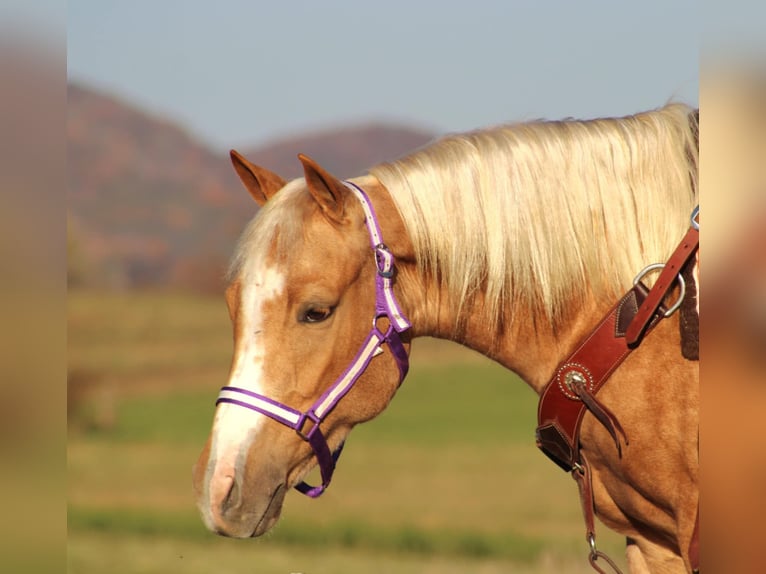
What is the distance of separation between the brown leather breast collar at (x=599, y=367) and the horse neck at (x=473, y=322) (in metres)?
0.15

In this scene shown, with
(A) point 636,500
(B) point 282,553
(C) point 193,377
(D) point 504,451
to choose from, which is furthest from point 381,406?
(C) point 193,377

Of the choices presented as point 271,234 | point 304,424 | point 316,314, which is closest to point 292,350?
point 316,314

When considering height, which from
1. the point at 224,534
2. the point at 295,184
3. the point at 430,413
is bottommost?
the point at 430,413

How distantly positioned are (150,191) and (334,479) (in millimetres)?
91061

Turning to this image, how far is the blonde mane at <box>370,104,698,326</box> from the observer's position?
293 cm

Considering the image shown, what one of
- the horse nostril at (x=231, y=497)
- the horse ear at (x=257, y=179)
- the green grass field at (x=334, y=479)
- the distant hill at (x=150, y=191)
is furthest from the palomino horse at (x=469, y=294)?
the distant hill at (x=150, y=191)

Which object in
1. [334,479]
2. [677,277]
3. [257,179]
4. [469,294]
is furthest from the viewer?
[334,479]

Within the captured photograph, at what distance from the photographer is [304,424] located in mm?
2947

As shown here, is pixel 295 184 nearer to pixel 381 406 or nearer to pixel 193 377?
pixel 381 406

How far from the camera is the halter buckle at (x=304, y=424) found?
9.57ft

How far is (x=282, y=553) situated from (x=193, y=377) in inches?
1669

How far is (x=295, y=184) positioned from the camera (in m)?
3.14

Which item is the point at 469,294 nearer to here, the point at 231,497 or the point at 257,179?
the point at 257,179

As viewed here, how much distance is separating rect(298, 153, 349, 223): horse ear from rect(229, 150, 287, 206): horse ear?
1.30 feet
